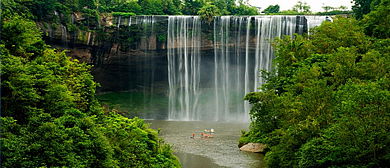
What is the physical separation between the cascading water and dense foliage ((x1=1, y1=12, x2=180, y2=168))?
104 feet

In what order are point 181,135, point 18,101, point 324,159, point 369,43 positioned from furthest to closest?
point 181,135 < point 369,43 < point 324,159 < point 18,101

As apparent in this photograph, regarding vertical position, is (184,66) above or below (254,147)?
above

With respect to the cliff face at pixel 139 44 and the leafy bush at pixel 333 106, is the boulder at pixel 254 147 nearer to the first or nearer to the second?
the leafy bush at pixel 333 106

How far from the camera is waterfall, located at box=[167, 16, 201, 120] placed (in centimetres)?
5303

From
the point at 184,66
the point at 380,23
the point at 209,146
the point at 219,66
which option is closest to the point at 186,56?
the point at 184,66

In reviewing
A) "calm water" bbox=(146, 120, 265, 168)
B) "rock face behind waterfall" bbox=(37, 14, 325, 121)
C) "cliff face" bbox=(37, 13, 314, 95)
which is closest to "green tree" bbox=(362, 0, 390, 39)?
"calm water" bbox=(146, 120, 265, 168)

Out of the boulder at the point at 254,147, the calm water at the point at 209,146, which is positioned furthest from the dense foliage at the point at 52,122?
the boulder at the point at 254,147

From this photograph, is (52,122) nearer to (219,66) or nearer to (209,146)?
(209,146)

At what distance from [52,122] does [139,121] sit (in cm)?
892

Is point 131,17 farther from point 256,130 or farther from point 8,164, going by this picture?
point 8,164

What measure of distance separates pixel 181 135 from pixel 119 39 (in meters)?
19.0

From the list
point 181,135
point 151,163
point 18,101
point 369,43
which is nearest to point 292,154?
point 151,163

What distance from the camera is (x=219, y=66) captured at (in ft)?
179

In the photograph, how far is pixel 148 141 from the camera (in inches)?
858
